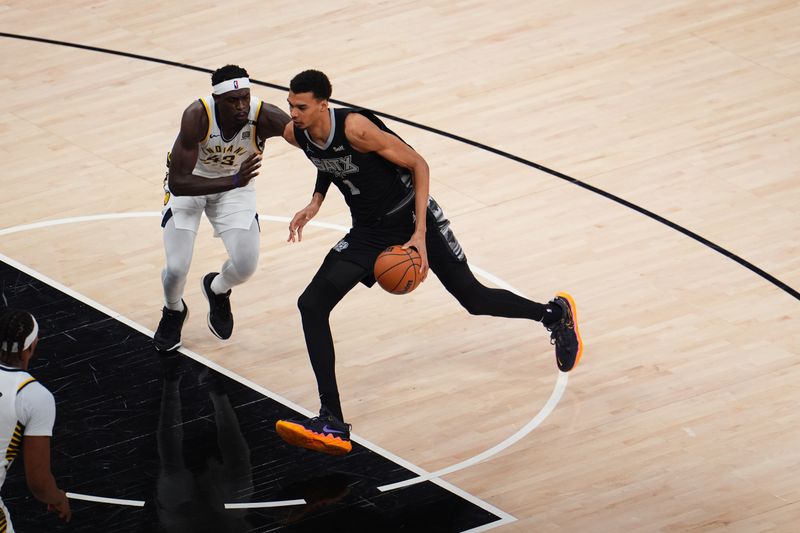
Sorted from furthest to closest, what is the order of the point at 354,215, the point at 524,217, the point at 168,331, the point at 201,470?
the point at 524,217 → the point at 168,331 → the point at 354,215 → the point at 201,470

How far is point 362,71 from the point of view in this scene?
42.4 feet

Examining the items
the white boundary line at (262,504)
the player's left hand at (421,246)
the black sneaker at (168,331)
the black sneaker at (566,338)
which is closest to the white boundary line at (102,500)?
the white boundary line at (262,504)

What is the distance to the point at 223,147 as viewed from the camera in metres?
8.38

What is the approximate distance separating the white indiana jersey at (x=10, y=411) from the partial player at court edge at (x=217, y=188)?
9.31 ft

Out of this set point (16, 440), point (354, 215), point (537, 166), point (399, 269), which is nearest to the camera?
point (16, 440)

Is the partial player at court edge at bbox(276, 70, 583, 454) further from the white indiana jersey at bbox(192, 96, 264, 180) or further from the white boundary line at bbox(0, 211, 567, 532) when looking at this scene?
the white indiana jersey at bbox(192, 96, 264, 180)

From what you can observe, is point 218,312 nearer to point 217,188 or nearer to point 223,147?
point 217,188

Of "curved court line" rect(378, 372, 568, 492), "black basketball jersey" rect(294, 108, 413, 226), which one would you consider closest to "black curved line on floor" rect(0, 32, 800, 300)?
"curved court line" rect(378, 372, 568, 492)

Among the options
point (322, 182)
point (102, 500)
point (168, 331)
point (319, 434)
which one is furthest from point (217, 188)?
point (102, 500)

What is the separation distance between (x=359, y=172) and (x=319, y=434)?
141cm

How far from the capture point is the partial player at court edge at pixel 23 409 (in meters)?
5.56

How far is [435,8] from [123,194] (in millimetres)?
4532

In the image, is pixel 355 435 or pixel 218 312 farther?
pixel 218 312

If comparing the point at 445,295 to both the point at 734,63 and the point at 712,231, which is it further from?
the point at 734,63
